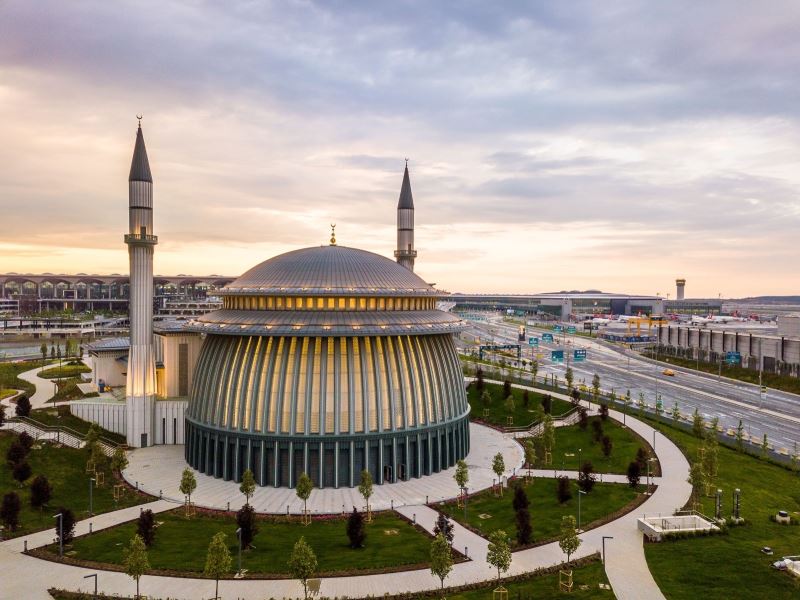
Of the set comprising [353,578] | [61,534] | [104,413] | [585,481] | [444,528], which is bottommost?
[353,578]

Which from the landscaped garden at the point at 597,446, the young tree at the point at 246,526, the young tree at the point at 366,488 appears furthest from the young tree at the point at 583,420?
the young tree at the point at 246,526

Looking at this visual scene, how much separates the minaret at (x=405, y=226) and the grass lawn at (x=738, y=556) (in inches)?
2174

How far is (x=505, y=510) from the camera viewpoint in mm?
49000

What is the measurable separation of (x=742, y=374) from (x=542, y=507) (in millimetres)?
98243

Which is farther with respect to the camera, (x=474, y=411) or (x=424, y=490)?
(x=474, y=411)

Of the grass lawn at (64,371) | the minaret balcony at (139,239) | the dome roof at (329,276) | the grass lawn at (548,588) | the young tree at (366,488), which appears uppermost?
the minaret balcony at (139,239)

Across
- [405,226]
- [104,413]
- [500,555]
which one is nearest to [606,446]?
[500,555]

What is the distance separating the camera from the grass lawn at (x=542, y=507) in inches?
1789

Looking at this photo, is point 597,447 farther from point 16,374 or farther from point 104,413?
point 16,374

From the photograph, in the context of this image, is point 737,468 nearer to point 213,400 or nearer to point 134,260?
point 213,400

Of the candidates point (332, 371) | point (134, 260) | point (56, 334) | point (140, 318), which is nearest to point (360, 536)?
point (332, 371)

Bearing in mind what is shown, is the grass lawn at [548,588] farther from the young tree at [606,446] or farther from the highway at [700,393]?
the highway at [700,393]

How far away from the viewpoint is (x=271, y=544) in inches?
1642

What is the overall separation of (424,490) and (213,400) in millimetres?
25069
